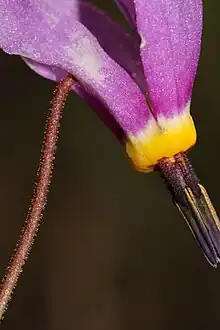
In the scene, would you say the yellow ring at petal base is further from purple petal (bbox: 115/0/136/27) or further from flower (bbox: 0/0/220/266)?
purple petal (bbox: 115/0/136/27)

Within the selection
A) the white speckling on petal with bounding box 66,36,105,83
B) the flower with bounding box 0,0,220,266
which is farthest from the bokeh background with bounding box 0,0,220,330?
the white speckling on petal with bounding box 66,36,105,83

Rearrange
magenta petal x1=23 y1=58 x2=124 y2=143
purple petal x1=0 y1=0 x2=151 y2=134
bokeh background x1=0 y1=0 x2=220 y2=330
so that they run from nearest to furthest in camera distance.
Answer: purple petal x1=0 y1=0 x2=151 y2=134, magenta petal x1=23 y1=58 x2=124 y2=143, bokeh background x1=0 y1=0 x2=220 y2=330

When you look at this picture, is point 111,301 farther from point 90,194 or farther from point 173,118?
point 173,118

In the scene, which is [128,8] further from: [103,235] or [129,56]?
[103,235]

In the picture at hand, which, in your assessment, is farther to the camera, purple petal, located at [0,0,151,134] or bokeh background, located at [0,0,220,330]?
bokeh background, located at [0,0,220,330]

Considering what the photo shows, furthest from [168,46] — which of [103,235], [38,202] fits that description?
[103,235]

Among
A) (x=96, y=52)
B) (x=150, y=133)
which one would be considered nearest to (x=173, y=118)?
(x=150, y=133)
